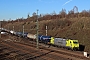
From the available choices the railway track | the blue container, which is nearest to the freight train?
the blue container

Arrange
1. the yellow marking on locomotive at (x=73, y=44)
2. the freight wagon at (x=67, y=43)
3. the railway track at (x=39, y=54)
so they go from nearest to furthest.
A: the railway track at (x=39, y=54), the yellow marking on locomotive at (x=73, y=44), the freight wagon at (x=67, y=43)

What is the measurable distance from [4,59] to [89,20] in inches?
1406

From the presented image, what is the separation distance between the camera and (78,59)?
32312mm

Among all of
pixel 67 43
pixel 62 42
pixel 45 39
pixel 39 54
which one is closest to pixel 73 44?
pixel 67 43

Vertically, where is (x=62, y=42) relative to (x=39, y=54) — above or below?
above

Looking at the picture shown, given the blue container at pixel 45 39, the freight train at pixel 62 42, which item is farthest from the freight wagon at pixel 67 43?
the blue container at pixel 45 39

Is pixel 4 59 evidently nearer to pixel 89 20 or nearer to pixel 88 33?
pixel 88 33

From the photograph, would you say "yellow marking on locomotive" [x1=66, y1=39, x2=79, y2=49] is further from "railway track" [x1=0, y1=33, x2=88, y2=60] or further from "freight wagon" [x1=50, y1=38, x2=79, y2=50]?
"railway track" [x1=0, y1=33, x2=88, y2=60]

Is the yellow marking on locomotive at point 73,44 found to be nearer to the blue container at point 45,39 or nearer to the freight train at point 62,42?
the freight train at point 62,42

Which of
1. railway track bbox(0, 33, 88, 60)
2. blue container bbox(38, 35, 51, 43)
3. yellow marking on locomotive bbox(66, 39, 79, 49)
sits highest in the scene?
blue container bbox(38, 35, 51, 43)

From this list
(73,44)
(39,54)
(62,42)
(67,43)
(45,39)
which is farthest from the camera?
(45,39)

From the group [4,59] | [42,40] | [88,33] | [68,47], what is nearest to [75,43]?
[68,47]

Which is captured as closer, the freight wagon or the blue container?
the freight wagon

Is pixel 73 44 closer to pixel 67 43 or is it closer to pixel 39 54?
pixel 67 43
